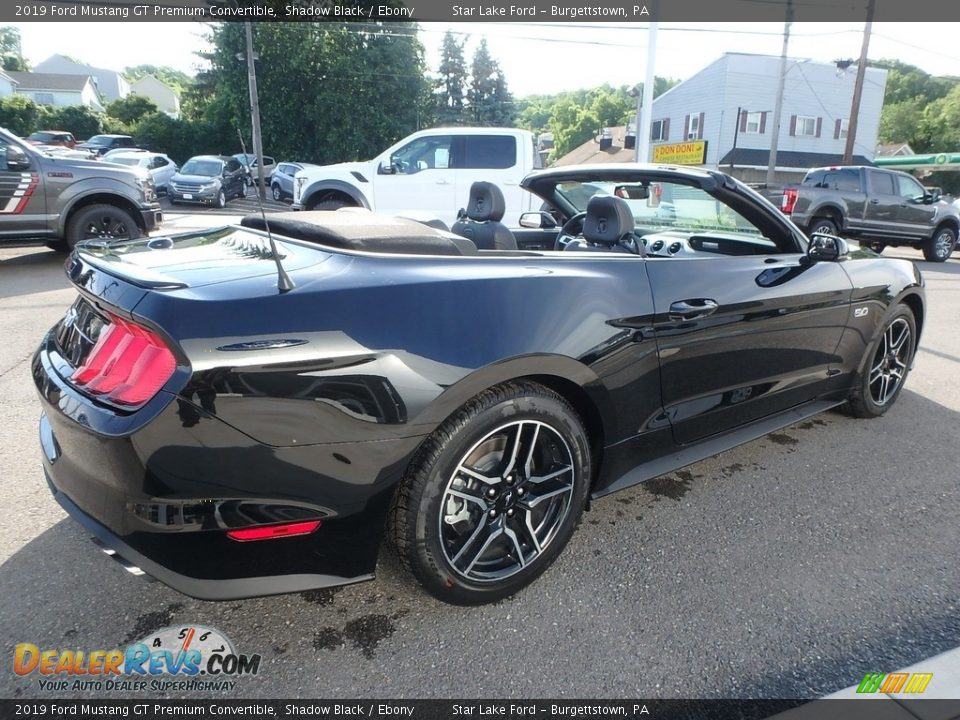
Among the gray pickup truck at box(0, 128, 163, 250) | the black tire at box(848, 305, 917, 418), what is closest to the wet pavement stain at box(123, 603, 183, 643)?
the black tire at box(848, 305, 917, 418)

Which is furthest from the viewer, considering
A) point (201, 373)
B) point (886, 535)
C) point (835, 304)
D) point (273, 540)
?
point (835, 304)

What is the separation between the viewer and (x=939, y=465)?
339cm

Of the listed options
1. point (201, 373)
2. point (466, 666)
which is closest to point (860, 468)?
point (466, 666)

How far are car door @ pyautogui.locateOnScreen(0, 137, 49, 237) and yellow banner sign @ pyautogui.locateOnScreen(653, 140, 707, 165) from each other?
23033 mm

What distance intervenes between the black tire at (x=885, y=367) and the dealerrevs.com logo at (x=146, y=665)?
3522 millimetres

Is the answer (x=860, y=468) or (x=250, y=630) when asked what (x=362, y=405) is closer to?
(x=250, y=630)

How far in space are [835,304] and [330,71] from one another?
31.4 m

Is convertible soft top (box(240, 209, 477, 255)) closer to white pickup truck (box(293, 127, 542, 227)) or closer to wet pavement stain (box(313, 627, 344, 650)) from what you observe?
wet pavement stain (box(313, 627, 344, 650))

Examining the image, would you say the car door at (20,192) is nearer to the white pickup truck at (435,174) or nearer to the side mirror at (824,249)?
the white pickup truck at (435,174)

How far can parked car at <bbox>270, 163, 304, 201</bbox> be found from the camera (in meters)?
23.8

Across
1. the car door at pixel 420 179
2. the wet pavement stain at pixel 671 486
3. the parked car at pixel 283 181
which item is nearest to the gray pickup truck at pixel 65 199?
the car door at pixel 420 179

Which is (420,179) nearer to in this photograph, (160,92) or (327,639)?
(327,639)

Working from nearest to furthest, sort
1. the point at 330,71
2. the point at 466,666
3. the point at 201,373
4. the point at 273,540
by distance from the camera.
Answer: the point at 201,373, the point at 273,540, the point at 466,666, the point at 330,71

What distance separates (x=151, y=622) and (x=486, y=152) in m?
10.2
